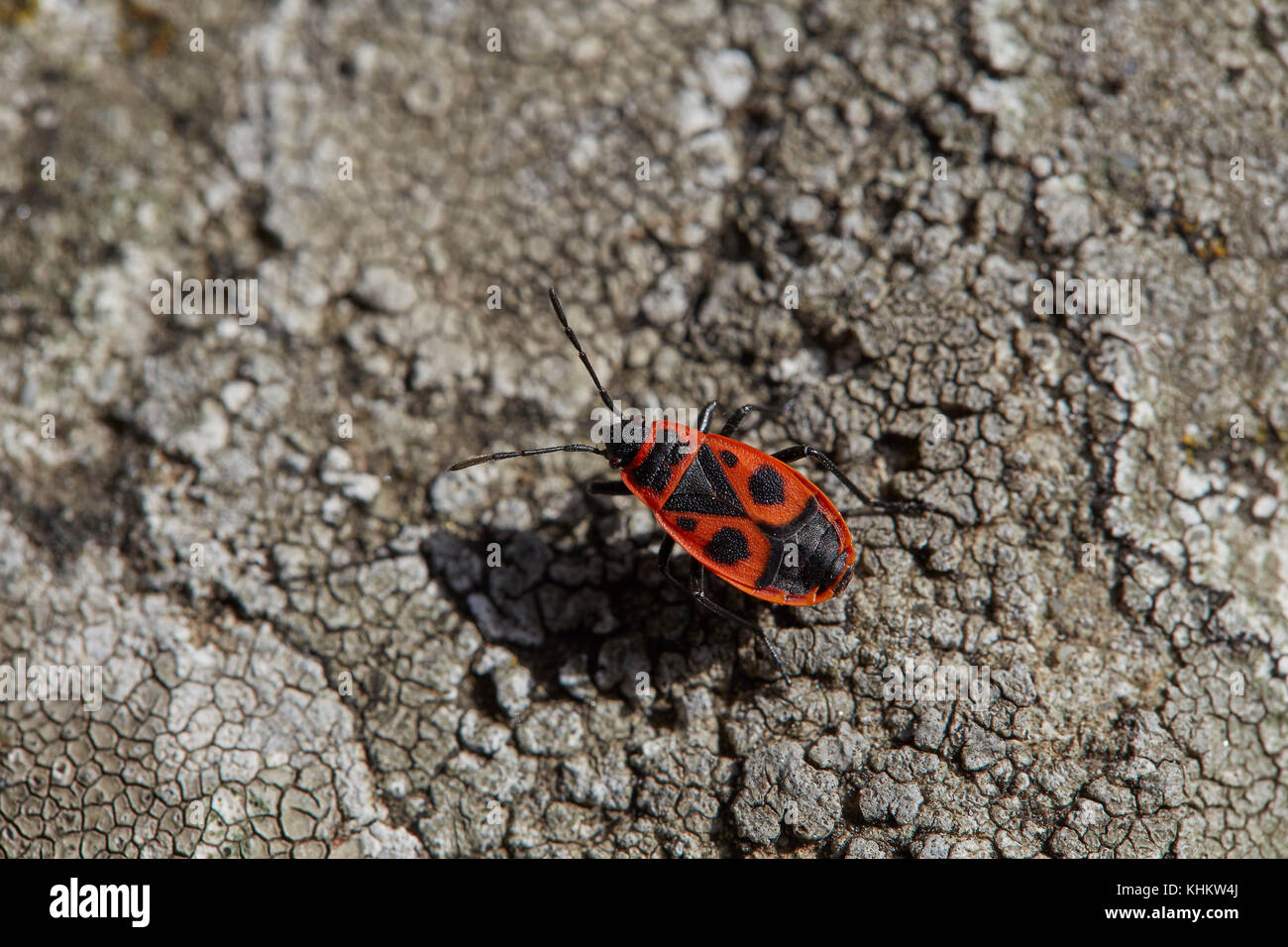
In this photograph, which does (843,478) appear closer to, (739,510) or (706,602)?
(739,510)

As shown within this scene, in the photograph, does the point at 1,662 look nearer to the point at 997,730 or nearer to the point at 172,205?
the point at 172,205

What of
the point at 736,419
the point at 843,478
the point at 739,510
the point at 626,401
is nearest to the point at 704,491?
the point at 739,510

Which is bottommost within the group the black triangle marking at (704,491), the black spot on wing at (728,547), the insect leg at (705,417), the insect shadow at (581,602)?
the insect shadow at (581,602)

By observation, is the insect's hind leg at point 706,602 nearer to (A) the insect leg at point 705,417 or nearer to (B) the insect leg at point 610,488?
(B) the insect leg at point 610,488

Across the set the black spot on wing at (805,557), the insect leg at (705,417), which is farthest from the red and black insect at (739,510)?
the insect leg at (705,417)

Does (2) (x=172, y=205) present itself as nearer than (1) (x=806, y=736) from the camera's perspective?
No
